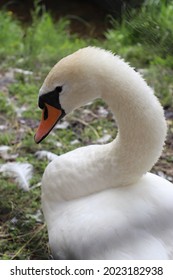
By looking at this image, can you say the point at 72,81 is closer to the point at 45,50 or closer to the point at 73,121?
the point at 73,121

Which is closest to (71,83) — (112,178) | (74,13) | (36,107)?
(112,178)

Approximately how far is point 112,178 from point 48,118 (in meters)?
0.28

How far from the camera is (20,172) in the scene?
254 cm

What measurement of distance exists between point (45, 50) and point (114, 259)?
8.90 ft

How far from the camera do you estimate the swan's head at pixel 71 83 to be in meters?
1.72

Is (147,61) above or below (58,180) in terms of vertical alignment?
below

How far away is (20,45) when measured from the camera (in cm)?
417

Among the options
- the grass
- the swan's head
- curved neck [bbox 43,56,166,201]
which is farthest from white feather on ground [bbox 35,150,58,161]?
the swan's head

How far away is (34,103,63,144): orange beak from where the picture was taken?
184cm

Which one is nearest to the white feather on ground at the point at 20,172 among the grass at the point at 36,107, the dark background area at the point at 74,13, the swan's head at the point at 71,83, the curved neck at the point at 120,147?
the grass at the point at 36,107

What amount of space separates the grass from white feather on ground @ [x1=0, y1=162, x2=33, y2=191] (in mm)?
26

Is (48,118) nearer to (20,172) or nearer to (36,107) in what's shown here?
(20,172)

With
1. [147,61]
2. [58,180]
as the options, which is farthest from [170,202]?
[147,61]

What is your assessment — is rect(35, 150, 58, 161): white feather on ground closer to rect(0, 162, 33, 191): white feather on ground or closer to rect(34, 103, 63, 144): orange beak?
rect(0, 162, 33, 191): white feather on ground
